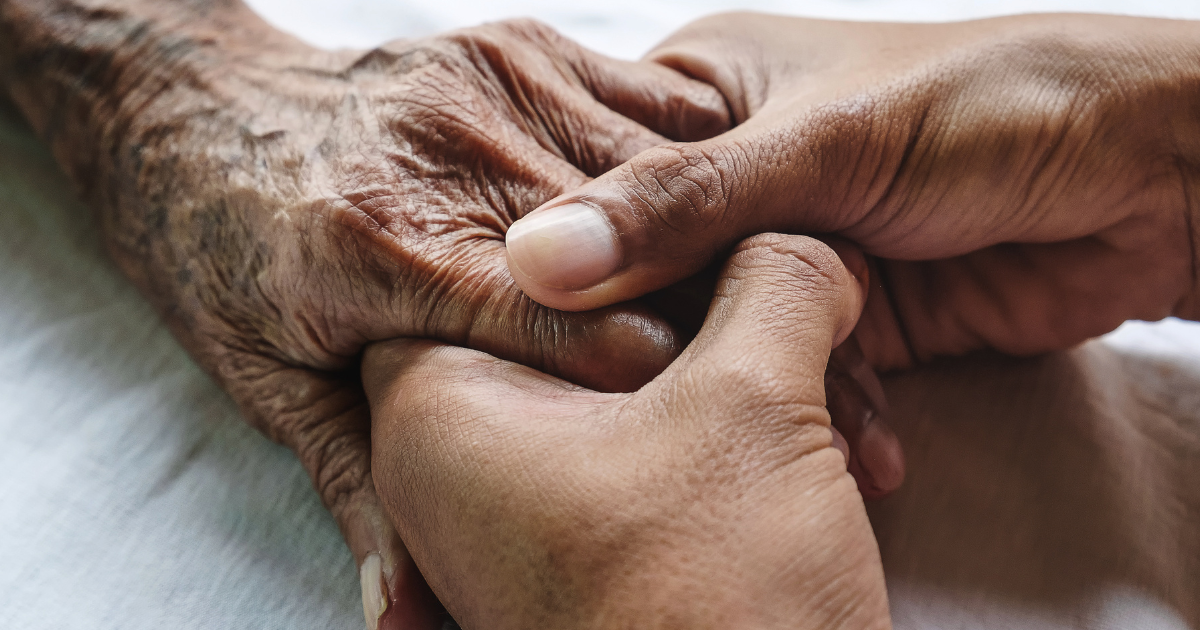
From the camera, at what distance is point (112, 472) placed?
1054 mm

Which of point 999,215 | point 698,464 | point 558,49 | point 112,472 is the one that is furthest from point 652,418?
point 112,472

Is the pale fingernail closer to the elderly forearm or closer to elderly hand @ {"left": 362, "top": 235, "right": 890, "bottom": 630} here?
elderly hand @ {"left": 362, "top": 235, "right": 890, "bottom": 630}

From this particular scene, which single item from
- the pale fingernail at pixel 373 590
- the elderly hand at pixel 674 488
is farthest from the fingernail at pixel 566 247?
the pale fingernail at pixel 373 590

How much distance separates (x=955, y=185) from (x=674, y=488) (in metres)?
0.57

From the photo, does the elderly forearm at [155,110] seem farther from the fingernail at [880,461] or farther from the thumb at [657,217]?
the fingernail at [880,461]

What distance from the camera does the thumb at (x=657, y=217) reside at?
770 millimetres

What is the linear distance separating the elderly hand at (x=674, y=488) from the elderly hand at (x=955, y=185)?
11 cm

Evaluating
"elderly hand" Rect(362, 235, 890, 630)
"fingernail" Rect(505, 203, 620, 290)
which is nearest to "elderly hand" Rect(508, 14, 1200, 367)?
"fingernail" Rect(505, 203, 620, 290)

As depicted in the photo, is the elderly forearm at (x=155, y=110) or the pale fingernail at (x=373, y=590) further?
the elderly forearm at (x=155, y=110)

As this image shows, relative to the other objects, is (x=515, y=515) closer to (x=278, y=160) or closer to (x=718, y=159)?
(x=718, y=159)

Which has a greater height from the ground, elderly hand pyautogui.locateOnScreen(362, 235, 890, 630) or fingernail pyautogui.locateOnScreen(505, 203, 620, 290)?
fingernail pyautogui.locateOnScreen(505, 203, 620, 290)

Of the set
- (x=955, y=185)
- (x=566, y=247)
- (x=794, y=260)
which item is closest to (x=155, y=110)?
(x=566, y=247)

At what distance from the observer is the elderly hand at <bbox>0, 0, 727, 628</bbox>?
90 centimetres

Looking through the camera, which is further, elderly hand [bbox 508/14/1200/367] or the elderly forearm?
the elderly forearm
